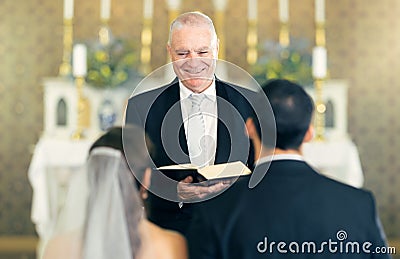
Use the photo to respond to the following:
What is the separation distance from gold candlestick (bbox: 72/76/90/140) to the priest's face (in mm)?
4333

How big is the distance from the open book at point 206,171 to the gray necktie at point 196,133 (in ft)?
0.19

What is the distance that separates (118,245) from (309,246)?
2.30 ft

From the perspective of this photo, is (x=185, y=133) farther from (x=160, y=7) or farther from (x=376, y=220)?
(x=160, y=7)

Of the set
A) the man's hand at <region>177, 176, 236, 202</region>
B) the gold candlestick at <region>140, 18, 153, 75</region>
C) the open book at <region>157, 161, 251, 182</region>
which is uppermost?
the gold candlestick at <region>140, 18, 153, 75</region>

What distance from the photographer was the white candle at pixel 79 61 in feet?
24.0

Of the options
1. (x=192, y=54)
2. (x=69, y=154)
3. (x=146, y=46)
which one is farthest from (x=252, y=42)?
(x=192, y=54)

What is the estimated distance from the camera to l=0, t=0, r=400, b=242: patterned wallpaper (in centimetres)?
934

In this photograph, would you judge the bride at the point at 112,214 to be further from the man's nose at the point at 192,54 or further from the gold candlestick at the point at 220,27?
the gold candlestick at the point at 220,27

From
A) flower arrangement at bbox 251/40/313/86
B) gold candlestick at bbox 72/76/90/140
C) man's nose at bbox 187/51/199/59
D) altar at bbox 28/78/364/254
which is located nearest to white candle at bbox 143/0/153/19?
altar at bbox 28/78/364/254

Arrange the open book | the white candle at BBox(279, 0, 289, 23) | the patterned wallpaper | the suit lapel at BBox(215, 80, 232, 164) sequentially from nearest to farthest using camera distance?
the open book
the suit lapel at BBox(215, 80, 232, 164)
the white candle at BBox(279, 0, 289, 23)
the patterned wallpaper

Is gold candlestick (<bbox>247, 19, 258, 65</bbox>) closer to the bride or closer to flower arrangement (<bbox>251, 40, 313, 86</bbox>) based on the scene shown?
flower arrangement (<bbox>251, 40, 313, 86</bbox>)

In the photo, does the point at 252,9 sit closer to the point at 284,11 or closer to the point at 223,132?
the point at 284,11
